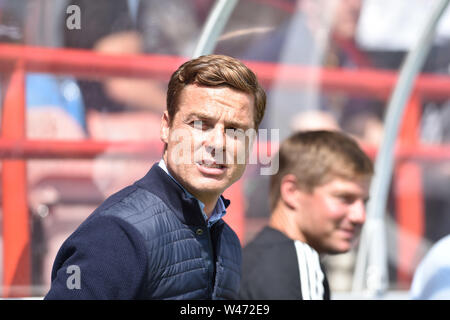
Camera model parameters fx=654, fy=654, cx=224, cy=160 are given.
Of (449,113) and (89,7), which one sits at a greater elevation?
(89,7)

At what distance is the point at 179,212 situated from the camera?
1364 millimetres

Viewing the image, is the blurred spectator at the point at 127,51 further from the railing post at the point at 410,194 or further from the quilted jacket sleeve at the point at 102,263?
the railing post at the point at 410,194

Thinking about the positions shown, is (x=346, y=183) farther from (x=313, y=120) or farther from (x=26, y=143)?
(x=313, y=120)

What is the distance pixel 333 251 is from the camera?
91.1 inches

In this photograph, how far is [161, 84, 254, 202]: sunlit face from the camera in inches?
52.0

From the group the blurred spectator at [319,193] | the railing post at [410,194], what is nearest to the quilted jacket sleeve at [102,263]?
the blurred spectator at [319,193]

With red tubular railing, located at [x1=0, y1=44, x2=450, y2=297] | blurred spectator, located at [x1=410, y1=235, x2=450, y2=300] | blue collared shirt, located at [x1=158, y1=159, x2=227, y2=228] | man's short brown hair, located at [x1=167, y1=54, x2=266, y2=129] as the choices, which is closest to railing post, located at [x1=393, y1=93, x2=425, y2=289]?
red tubular railing, located at [x1=0, y1=44, x2=450, y2=297]

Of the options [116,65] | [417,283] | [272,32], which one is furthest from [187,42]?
[417,283]

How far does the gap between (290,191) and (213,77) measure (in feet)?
3.58

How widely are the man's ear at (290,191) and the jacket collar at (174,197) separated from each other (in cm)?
97
